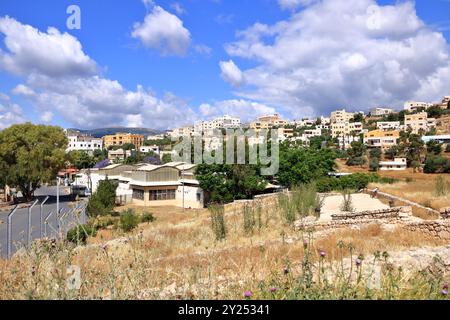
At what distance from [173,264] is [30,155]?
3166 cm

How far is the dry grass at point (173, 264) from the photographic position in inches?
142

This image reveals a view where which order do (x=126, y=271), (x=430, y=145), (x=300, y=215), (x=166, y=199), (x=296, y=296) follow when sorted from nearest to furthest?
1. (x=296, y=296)
2. (x=126, y=271)
3. (x=300, y=215)
4. (x=166, y=199)
5. (x=430, y=145)

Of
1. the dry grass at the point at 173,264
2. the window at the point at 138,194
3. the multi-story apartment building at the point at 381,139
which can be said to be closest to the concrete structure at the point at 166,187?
the window at the point at 138,194

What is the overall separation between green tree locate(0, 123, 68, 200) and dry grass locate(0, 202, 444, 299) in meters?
24.9

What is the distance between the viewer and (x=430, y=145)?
63.2m

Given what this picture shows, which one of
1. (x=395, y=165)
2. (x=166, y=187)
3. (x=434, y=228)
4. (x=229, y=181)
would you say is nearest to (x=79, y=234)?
(x=434, y=228)

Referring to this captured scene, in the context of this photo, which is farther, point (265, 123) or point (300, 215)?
point (265, 123)

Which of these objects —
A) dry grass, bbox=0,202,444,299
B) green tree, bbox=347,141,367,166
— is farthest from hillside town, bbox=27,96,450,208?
dry grass, bbox=0,202,444,299

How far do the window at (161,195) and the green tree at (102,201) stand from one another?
8.71 meters

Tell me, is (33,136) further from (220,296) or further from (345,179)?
(220,296)

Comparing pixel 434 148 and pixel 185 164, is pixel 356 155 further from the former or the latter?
pixel 185 164

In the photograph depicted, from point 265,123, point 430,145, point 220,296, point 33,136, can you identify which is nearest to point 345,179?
point 220,296
